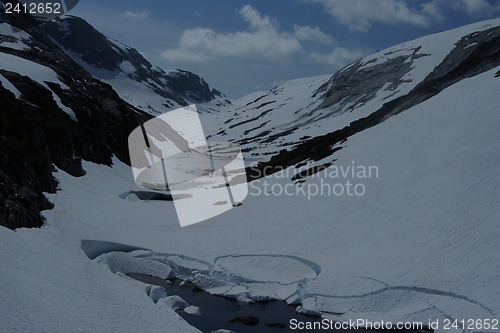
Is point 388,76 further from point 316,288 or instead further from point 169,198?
point 316,288

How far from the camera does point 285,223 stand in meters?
37.3

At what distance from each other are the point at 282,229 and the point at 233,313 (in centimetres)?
1283

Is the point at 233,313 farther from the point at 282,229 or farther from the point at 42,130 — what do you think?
the point at 42,130

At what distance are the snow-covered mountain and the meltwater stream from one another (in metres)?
0.71

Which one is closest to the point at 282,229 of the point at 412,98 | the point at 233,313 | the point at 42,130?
the point at 233,313

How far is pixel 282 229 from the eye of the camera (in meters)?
36.0

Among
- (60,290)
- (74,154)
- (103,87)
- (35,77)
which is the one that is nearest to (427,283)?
(60,290)

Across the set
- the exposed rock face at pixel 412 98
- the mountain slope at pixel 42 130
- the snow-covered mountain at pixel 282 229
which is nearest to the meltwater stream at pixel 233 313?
the snow-covered mountain at pixel 282 229

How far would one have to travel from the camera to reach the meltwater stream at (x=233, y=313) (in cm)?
2205

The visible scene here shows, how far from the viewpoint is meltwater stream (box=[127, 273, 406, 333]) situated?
22047 mm

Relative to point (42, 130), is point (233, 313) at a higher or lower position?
lower

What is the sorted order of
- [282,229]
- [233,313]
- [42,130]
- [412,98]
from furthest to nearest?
[412,98] → [42,130] → [282,229] → [233,313]

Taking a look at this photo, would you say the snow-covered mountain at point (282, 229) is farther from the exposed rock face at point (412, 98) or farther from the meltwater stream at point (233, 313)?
the exposed rock face at point (412, 98)

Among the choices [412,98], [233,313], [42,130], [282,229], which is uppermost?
[412,98]
